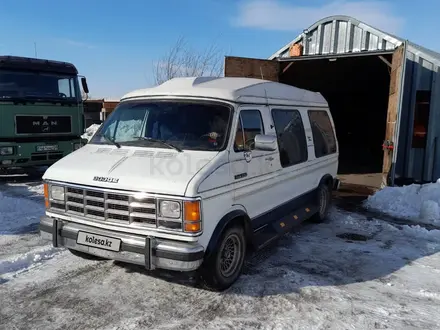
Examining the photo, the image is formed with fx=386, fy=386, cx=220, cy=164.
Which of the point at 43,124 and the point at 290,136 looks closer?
the point at 290,136

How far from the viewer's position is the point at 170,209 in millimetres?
3668

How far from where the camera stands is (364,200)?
30.5 feet

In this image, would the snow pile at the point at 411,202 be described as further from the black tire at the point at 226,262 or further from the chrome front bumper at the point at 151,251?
the chrome front bumper at the point at 151,251

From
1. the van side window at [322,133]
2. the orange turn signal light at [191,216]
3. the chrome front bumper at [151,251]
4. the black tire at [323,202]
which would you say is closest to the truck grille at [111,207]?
the chrome front bumper at [151,251]

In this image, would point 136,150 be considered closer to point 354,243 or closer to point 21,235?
point 21,235

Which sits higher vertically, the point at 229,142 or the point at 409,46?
the point at 409,46

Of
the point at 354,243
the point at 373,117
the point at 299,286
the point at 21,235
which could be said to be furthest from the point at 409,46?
the point at 373,117

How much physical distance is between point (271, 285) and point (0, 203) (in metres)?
5.67

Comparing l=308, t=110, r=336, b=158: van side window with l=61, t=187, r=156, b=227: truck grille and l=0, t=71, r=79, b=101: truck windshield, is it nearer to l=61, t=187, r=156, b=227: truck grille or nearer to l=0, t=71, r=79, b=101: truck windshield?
l=61, t=187, r=156, b=227: truck grille

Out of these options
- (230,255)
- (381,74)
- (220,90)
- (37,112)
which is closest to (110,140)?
(220,90)

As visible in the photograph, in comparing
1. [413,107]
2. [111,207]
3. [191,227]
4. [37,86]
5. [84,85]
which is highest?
[84,85]

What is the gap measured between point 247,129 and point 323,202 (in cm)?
333

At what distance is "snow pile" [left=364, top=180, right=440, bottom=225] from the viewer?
300 inches

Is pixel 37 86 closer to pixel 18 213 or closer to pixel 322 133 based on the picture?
pixel 18 213
